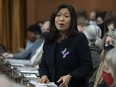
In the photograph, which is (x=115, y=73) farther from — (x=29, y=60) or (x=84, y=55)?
(x=29, y=60)

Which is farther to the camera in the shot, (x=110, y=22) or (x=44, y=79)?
(x=110, y=22)

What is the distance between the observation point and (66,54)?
139 inches

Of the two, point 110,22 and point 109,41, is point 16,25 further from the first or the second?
point 109,41

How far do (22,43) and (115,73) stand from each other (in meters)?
7.47

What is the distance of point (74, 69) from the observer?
Result: 3.57 metres

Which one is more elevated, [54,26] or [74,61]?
[54,26]

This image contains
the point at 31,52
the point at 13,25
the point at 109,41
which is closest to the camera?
the point at 109,41

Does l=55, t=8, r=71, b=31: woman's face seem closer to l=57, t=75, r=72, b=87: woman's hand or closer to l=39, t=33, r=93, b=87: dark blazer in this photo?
l=39, t=33, r=93, b=87: dark blazer

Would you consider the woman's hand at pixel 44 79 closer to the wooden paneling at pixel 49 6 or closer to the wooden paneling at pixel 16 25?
the wooden paneling at pixel 16 25

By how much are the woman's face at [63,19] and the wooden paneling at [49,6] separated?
6.07 m

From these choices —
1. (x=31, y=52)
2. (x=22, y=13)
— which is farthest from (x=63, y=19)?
(x=22, y=13)

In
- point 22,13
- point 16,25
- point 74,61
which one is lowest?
point 16,25

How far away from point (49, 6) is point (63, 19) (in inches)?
258

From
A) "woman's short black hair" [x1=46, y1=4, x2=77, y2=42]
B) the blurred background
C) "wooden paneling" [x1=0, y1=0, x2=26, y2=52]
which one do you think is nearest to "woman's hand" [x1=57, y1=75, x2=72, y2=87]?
"woman's short black hair" [x1=46, y1=4, x2=77, y2=42]
